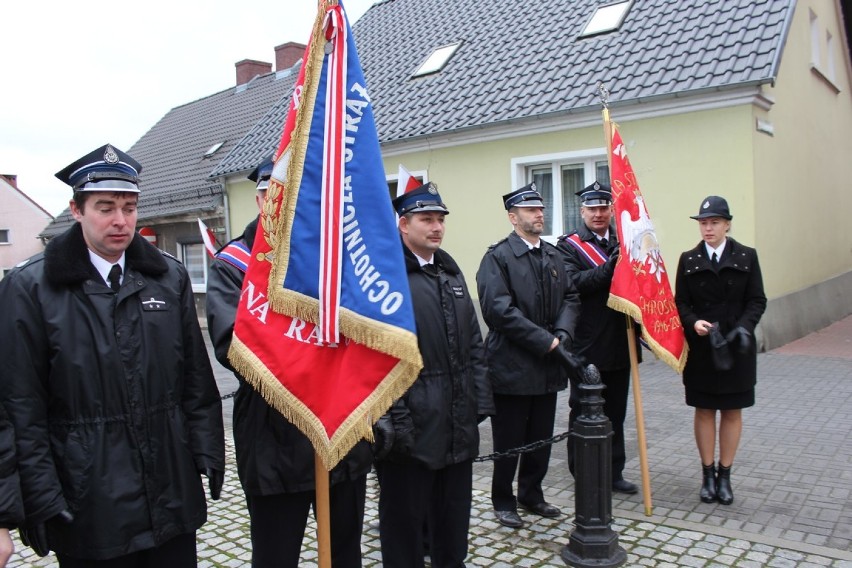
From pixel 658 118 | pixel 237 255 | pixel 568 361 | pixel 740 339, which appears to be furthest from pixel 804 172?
pixel 237 255

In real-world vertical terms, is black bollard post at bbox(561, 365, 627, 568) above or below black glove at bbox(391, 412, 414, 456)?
below

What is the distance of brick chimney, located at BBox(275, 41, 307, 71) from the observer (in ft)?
73.3

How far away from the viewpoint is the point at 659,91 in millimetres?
9703

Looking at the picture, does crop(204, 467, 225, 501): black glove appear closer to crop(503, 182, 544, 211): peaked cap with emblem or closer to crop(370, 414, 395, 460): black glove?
crop(370, 414, 395, 460): black glove

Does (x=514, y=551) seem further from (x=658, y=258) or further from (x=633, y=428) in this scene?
(x=633, y=428)

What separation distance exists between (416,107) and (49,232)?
17.3 m

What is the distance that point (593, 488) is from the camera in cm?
405

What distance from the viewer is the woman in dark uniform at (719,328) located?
186 inches

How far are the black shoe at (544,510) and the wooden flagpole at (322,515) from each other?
2.42 m

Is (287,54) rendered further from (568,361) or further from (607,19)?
(568,361)

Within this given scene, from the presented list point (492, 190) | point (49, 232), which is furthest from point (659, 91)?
point (49, 232)

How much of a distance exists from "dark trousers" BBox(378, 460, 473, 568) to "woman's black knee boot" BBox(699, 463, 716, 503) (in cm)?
209

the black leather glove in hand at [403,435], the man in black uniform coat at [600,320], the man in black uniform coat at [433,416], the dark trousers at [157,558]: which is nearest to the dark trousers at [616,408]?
the man in black uniform coat at [600,320]

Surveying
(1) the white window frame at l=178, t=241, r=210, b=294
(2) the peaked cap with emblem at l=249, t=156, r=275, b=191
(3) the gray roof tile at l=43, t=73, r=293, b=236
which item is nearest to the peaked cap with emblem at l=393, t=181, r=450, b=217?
(2) the peaked cap with emblem at l=249, t=156, r=275, b=191
